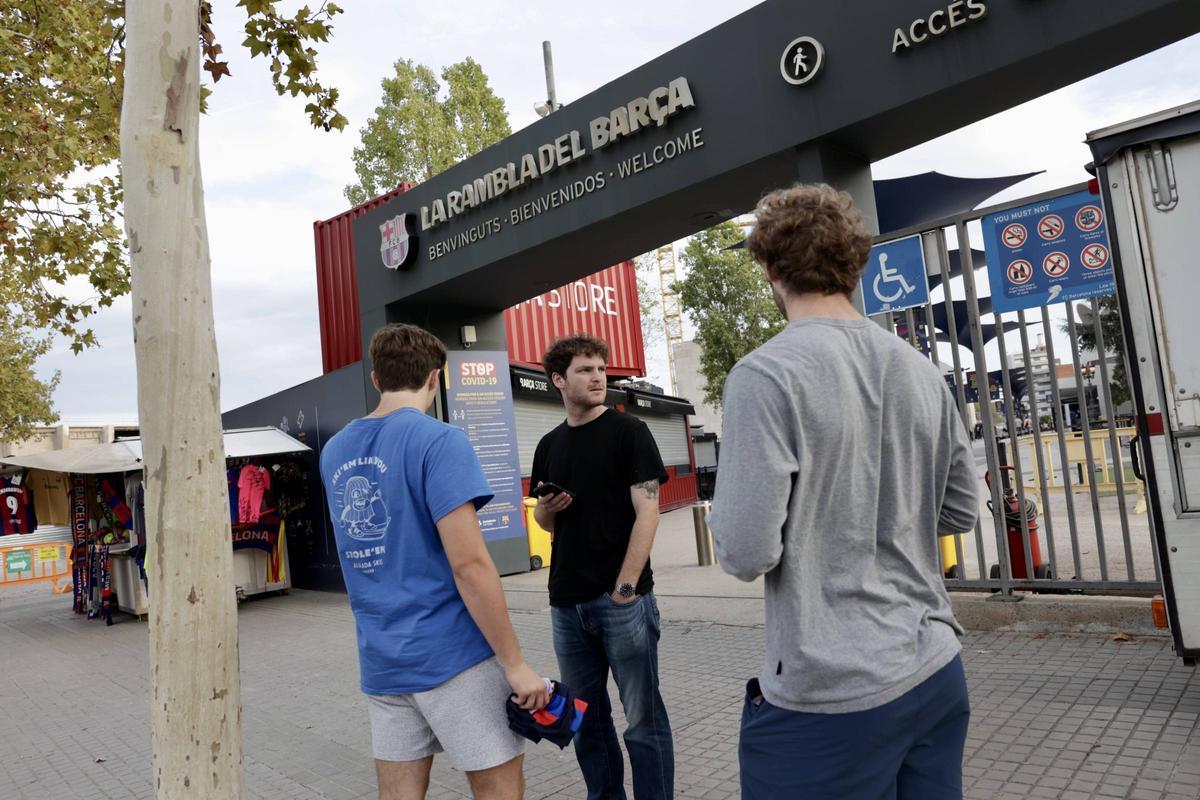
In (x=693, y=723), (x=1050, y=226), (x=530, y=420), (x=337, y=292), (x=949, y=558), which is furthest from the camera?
(x=530, y=420)

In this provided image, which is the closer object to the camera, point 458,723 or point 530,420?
point 458,723

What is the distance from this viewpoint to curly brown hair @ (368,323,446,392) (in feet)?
8.64

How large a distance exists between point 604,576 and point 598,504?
0.89 ft

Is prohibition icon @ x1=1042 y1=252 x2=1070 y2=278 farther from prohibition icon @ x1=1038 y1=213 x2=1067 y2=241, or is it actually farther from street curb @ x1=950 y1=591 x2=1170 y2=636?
street curb @ x1=950 y1=591 x2=1170 y2=636

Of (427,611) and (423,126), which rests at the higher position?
(423,126)

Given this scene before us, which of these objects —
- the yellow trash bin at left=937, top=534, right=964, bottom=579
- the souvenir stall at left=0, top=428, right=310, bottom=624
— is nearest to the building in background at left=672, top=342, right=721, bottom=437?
the souvenir stall at left=0, top=428, right=310, bottom=624

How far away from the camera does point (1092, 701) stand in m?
4.54

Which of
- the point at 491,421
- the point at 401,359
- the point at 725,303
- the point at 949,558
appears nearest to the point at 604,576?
the point at 401,359

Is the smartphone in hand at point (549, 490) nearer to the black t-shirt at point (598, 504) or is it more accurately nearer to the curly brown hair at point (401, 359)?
the black t-shirt at point (598, 504)

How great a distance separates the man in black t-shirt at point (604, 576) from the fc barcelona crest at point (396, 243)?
7518 millimetres

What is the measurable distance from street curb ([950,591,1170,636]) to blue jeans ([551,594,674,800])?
3700 mm

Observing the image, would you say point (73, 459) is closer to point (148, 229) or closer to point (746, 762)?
point (148, 229)

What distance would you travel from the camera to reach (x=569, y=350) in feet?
11.3

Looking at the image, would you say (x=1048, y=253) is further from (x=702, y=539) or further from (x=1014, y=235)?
(x=702, y=539)
